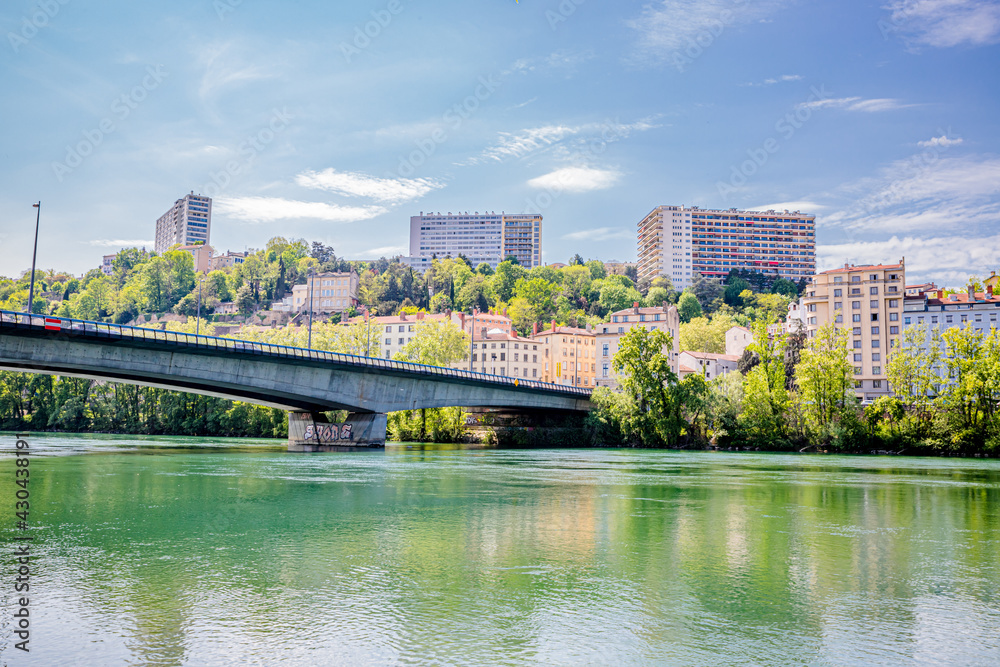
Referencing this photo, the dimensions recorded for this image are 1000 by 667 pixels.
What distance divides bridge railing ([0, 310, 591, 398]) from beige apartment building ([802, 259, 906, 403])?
2458 inches

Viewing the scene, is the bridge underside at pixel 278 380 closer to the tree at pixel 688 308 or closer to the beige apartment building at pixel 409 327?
the beige apartment building at pixel 409 327

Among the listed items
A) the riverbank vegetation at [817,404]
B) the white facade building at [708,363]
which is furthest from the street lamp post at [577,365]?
the riverbank vegetation at [817,404]

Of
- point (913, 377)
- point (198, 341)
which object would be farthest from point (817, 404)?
point (198, 341)

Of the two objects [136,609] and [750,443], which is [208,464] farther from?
[750,443]

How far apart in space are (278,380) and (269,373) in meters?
0.99

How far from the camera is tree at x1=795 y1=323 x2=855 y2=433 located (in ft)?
236

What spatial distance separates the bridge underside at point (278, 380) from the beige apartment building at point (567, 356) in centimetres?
6148

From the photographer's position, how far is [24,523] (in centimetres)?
1809

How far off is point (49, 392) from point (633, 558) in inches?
4033

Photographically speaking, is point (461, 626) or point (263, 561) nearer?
point (461, 626)

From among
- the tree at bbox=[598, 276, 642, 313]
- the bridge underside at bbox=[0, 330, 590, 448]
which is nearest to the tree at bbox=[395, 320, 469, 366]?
the bridge underside at bbox=[0, 330, 590, 448]

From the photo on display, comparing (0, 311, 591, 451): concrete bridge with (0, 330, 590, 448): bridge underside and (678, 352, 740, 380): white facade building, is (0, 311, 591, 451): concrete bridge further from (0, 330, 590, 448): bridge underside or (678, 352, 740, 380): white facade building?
(678, 352, 740, 380): white facade building

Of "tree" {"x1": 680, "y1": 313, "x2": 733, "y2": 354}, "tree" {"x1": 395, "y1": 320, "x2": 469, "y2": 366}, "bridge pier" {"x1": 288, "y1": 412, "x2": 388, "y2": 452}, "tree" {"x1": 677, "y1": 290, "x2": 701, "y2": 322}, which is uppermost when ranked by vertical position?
"tree" {"x1": 677, "y1": 290, "x2": 701, "y2": 322}

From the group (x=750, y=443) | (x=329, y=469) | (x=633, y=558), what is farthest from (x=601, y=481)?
(x=750, y=443)
